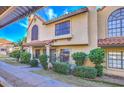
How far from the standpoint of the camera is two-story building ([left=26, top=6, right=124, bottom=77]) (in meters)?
5.16

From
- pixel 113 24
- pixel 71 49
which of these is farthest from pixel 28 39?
pixel 113 24

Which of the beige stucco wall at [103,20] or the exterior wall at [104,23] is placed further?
the beige stucco wall at [103,20]

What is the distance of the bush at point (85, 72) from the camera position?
5.03 metres

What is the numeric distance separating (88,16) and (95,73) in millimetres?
1888

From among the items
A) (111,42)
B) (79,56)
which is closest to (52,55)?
(79,56)

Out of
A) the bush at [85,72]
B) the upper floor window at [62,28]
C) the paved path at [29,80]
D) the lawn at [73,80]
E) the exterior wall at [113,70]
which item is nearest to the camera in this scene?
the lawn at [73,80]

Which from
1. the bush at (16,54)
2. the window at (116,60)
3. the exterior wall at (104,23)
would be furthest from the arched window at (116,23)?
the bush at (16,54)

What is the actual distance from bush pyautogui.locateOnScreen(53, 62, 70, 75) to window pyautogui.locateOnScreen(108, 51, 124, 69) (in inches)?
52.7

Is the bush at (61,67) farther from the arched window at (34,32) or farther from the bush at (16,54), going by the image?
the bush at (16,54)

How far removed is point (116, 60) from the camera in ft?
16.5

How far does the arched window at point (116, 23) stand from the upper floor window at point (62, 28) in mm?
1414

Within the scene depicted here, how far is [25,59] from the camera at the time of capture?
5742 millimetres

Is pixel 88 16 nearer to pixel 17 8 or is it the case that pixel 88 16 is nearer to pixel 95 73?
pixel 95 73

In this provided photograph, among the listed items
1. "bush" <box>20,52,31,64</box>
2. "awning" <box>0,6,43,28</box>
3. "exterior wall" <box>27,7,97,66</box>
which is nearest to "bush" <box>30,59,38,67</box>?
"bush" <box>20,52,31,64</box>
